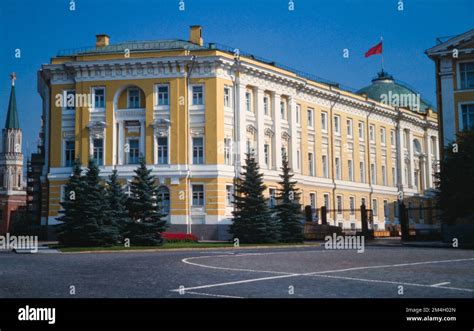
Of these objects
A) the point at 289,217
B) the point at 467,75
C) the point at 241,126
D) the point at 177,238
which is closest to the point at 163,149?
the point at 241,126

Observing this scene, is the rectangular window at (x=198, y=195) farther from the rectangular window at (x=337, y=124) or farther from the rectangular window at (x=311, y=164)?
the rectangular window at (x=337, y=124)

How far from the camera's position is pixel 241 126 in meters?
43.4

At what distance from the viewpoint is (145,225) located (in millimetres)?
31219

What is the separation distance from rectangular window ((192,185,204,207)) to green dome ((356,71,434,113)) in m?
25.6

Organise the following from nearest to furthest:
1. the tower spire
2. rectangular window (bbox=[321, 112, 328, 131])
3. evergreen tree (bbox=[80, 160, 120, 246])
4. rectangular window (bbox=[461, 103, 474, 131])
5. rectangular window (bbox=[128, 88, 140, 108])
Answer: the tower spire, evergreen tree (bbox=[80, 160, 120, 246]), rectangular window (bbox=[461, 103, 474, 131]), rectangular window (bbox=[128, 88, 140, 108]), rectangular window (bbox=[321, 112, 328, 131])

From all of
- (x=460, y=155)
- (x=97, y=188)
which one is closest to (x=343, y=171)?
(x=460, y=155)

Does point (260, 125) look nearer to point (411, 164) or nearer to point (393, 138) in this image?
point (393, 138)

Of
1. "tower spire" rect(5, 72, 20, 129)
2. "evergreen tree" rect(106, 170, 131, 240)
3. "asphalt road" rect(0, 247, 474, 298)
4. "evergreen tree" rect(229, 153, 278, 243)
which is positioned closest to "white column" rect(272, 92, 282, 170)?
"evergreen tree" rect(229, 153, 278, 243)

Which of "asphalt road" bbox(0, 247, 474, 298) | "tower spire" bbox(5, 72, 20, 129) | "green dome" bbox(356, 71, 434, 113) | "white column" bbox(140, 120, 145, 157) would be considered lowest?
"asphalt road" bbox(0, 247, 474, 298)

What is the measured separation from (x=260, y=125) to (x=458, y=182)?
17831 millimetres

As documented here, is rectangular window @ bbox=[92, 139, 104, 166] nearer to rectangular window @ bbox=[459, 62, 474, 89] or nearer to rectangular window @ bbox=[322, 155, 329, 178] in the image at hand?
rectangular window @ bbox=[322, 155, 329, 178]

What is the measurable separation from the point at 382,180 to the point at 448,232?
1039 inches

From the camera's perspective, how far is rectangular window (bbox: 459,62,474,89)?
3759cm
